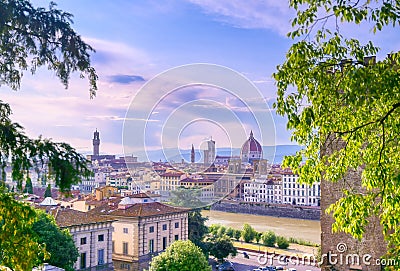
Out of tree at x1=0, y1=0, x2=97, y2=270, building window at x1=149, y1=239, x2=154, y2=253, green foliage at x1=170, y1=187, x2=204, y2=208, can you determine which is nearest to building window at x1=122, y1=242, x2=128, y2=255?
building window at x1=149, y1=239, x2=154, y2=253

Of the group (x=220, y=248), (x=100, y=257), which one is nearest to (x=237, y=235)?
(x=220, y=248)

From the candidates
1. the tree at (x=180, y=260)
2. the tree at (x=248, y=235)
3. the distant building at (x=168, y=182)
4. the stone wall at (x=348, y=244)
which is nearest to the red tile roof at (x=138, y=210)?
the distant building at (x=168, y=182)

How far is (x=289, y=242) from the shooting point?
20.0m

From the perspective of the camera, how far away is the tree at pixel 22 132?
1.86 meters

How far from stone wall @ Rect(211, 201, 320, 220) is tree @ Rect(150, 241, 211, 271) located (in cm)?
2243

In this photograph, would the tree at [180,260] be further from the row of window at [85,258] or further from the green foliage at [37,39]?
the green foliage at [37,39]

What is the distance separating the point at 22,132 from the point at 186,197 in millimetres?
13524

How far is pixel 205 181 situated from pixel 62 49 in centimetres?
1312

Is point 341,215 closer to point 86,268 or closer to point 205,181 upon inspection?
point 86,268

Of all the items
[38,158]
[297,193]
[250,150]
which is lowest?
[297,193]

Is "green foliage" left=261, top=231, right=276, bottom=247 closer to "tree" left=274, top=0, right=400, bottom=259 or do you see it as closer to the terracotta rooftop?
the terracotta rooftop

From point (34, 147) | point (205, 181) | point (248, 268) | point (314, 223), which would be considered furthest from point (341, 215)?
point (314, 223)

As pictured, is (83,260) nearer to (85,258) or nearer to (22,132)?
(85,258)

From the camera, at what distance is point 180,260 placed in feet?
33.3
